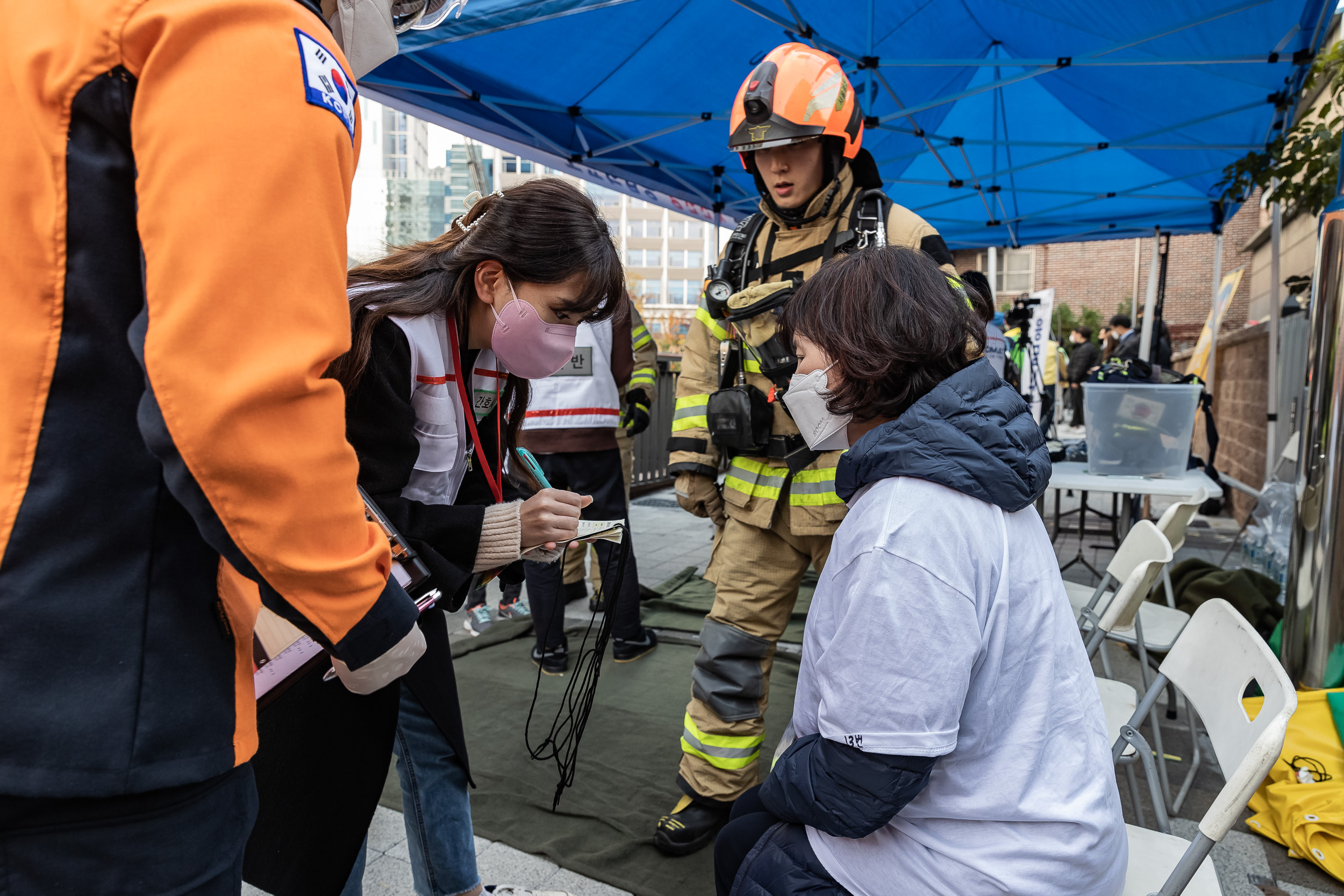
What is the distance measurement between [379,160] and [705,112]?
213 ft

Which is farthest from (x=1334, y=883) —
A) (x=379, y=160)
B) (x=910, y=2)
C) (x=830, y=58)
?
(x=379, y=160)

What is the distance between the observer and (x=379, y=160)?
63219 millimetres

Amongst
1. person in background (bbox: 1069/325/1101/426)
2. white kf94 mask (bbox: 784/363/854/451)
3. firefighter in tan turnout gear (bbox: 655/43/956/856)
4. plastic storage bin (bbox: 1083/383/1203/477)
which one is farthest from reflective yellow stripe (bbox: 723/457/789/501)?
person in background (bbox: 1069/325/1101/426)

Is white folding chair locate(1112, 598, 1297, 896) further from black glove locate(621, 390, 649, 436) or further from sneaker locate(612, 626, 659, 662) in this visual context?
black glove locate(621, 390, 649, 436)

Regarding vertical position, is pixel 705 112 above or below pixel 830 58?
above

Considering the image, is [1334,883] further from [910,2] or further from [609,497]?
[910,2]

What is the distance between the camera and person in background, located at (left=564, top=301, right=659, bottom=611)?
14.6ft

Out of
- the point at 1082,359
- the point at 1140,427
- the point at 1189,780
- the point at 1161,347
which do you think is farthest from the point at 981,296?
the point at 1082,359

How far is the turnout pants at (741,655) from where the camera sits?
242 cm

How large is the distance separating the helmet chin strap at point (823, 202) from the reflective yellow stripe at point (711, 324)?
39 centimetres

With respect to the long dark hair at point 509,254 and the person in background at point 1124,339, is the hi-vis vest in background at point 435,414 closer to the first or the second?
the long dark hair at point 509,254

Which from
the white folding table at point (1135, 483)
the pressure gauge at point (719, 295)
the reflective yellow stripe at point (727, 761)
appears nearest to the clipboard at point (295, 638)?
the reflective yellow stripe at point (727, 761)

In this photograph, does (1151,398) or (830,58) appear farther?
(1151,398)

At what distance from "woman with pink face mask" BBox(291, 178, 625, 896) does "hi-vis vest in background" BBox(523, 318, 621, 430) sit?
210cm
